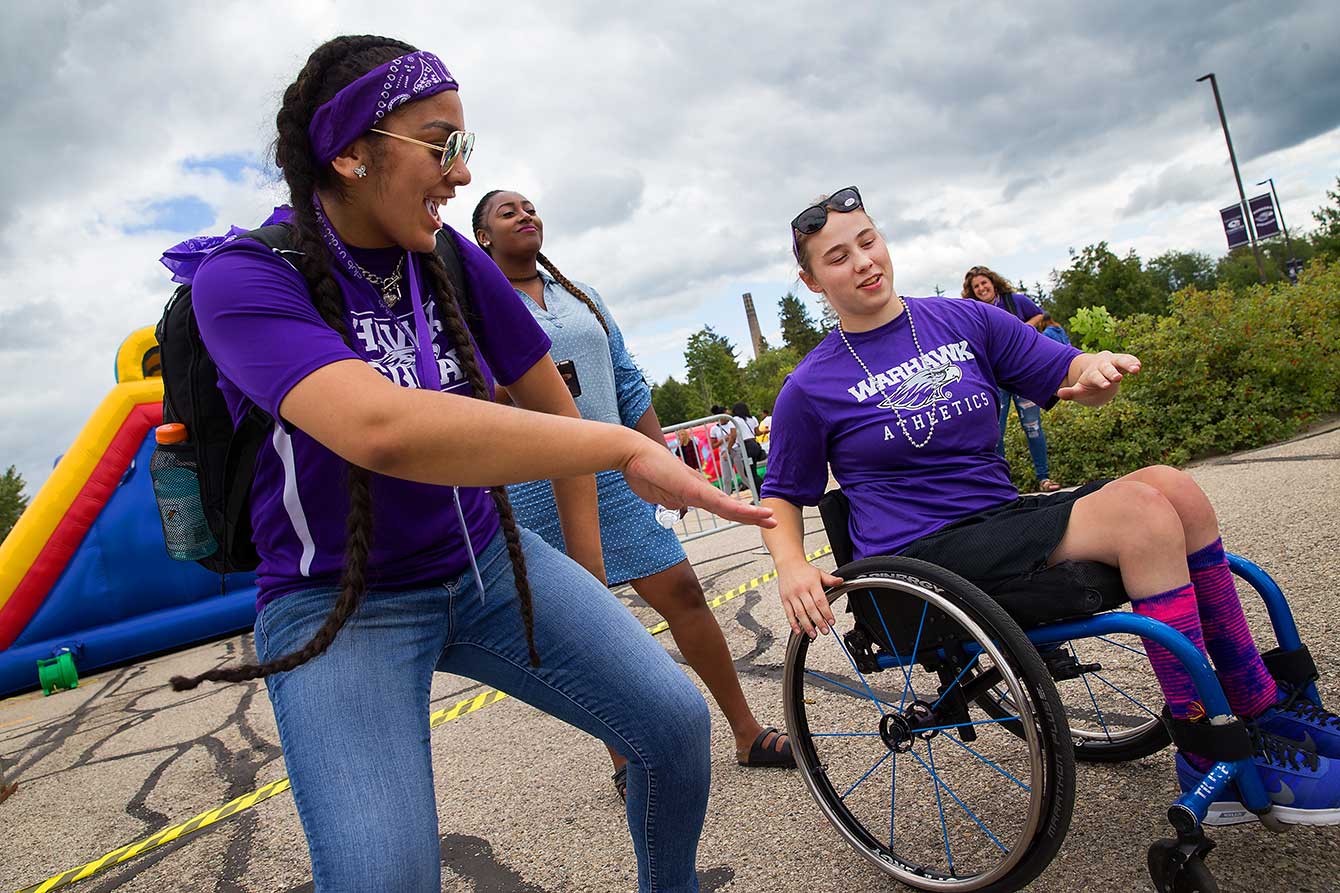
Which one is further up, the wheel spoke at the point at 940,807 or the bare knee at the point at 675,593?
the bare knee at the point at 675,593

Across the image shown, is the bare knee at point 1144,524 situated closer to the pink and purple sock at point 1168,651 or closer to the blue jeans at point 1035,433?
the pink and purple sock at point 1168,651

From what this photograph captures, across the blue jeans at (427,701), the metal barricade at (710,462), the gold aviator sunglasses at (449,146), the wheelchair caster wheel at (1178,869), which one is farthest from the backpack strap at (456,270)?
the metal barricade at (710,462)

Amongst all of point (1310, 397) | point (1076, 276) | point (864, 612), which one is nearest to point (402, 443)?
point (864, 612)

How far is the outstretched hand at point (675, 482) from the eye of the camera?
1251 millimetres

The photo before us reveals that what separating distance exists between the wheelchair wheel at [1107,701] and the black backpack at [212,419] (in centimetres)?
163

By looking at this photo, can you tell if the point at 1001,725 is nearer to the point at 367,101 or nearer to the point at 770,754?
the point at 770,754

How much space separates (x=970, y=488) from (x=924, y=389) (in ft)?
0.90

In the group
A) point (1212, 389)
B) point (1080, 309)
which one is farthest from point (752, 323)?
point (1212, 389)

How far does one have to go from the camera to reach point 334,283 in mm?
1496

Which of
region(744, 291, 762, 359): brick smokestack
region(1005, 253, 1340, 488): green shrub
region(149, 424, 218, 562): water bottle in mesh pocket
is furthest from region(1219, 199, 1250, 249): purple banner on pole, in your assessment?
region(744, 291, 762, 359): brick smokestack

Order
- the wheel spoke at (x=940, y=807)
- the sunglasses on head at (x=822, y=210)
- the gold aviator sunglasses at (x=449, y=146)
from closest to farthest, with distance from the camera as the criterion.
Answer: the gold aviator sunglasses at (x=449, y=146)
the wheel spoke at (x=940, y=807)
the sunglasses on head at (x=822, y=210)

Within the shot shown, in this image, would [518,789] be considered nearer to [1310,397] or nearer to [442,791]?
[442,791]

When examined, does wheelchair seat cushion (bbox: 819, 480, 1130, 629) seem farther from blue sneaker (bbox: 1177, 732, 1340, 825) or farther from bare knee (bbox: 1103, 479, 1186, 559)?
blue sneaker (bbox: 1177, 732, 1340, 825)

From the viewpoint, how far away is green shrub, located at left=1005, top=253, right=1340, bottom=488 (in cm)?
696
